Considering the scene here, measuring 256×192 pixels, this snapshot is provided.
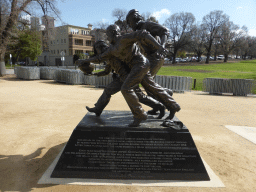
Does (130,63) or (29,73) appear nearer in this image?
(130,63)

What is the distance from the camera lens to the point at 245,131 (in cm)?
623

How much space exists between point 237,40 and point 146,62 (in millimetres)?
62926

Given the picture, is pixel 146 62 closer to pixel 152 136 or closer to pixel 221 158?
pixel 152 136

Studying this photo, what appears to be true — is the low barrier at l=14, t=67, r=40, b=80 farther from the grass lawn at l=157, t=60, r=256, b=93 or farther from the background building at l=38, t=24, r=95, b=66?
the background building at l=38, t=24, r=95, b=66

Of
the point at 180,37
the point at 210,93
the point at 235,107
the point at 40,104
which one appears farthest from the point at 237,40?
the point at 40,104

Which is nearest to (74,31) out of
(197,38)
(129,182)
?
(197,38)

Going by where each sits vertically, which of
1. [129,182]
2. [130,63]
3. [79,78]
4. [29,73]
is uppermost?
[130,63]

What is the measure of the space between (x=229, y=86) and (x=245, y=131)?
834cm

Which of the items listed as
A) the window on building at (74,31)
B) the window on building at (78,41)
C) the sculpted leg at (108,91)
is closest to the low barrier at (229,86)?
the sculpted leg at (108,91)

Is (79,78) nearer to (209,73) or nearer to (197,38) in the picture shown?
(209,73)

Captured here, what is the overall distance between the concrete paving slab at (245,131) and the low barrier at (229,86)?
7744 mm

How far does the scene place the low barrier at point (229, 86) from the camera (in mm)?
13164

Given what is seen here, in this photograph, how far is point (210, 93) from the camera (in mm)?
14062

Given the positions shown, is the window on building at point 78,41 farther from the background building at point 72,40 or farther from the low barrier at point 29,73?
the low barrier at point 29,73
